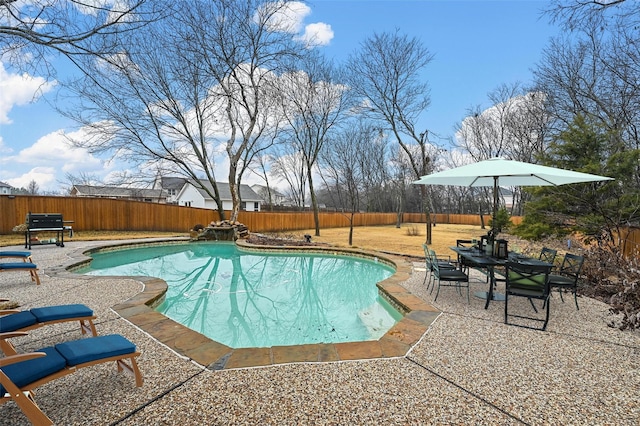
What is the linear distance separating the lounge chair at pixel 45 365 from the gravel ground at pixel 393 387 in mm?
236

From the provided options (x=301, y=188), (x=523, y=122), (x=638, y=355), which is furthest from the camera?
(x=301, y=188)

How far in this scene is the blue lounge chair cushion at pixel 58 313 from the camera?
97.5 inches

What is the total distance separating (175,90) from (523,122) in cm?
1919

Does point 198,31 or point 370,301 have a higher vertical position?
point 198,31

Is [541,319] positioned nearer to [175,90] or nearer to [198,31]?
[198,31]

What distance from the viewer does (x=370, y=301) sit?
516 cm

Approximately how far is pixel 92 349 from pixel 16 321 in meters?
1.05

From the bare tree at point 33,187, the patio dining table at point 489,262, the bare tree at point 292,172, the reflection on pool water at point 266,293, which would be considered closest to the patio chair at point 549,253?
the patio dining table at point 489,262

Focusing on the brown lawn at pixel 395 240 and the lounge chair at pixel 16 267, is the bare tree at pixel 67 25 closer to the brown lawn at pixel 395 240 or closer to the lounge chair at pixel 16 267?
the lounge chair at pixel 16 267

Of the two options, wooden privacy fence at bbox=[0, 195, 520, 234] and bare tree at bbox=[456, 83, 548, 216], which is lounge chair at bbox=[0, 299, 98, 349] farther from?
bare tree at bbox=[456, 83, 548, 216]

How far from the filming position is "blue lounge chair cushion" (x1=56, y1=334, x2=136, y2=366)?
1.84 meters

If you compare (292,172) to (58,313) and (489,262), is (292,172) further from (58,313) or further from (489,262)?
(58,313)

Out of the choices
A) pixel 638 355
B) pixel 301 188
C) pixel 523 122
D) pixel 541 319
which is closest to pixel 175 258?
pixel 541 319

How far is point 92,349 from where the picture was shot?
1932 mm
